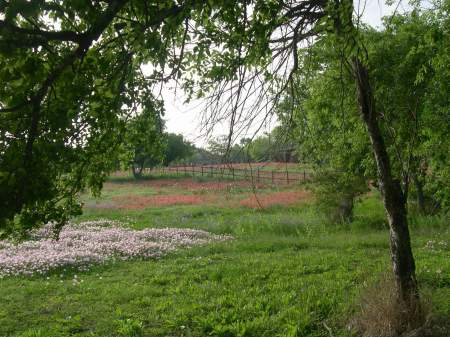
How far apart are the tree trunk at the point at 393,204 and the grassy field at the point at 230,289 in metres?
0.74

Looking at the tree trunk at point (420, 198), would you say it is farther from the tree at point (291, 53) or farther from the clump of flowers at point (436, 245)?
the tree at point (291, 53)

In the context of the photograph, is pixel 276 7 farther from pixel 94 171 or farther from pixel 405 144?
pixel 405 144

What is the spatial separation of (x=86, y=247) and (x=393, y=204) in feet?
36.5

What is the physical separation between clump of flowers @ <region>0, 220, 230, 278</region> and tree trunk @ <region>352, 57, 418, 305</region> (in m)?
8.34

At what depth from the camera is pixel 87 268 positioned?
42.3ft

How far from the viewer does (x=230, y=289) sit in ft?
32.3

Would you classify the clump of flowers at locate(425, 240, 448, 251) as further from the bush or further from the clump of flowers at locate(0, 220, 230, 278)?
the clump of flowers at locate(0, 220, 230, 278)

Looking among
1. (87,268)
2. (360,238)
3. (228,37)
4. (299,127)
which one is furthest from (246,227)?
(228,37)

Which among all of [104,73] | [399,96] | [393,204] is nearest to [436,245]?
[399,96]

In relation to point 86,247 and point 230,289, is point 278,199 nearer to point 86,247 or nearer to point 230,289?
point 86,247

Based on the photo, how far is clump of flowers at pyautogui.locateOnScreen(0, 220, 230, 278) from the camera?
1309 centimetres

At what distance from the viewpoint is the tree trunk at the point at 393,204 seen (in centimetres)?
659

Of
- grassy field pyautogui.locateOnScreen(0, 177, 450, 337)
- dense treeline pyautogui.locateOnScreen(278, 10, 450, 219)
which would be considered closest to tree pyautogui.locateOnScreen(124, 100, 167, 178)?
grassy field pyautogui.locateOnScreen(0, 177, 450, 337)

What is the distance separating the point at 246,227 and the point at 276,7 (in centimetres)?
1672
